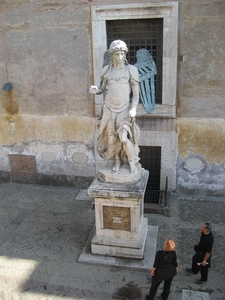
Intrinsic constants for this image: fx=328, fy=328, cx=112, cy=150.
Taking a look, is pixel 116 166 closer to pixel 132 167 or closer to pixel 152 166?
pixel 132 167

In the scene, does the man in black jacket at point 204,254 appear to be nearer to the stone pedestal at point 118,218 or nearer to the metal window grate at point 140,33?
the stone pedestal at point 118,218

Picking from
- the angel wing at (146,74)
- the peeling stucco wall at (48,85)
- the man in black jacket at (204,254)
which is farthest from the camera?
the peeling stucco wall at (48,85)

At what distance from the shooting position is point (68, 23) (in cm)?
894

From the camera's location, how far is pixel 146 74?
664cm

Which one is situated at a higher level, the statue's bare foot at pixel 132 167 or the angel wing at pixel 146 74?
the angel wing at pixel 146 74

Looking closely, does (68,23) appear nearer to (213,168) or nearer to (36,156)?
(36,156)

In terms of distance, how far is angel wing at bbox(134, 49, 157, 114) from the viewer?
6.63 metres

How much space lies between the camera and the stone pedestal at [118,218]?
20.9ft

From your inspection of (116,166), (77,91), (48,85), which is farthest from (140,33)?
(116,166)

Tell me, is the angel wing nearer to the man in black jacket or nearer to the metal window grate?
the metal window grate

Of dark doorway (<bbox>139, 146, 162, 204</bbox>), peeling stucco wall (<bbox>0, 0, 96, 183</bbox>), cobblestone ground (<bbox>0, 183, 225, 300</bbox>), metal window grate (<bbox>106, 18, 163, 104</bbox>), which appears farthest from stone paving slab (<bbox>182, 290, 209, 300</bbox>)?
metal window grate (<bbox>106, 18, 163, 104</bbox>)

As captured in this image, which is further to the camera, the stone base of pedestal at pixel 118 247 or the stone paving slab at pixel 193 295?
the stone base of pedestal at pixel 118 247

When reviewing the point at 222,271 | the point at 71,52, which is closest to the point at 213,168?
the point at 222,271

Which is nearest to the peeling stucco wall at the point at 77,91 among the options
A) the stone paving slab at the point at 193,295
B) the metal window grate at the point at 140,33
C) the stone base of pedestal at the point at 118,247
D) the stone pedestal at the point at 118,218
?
the metal window grate at the point at 140,33
